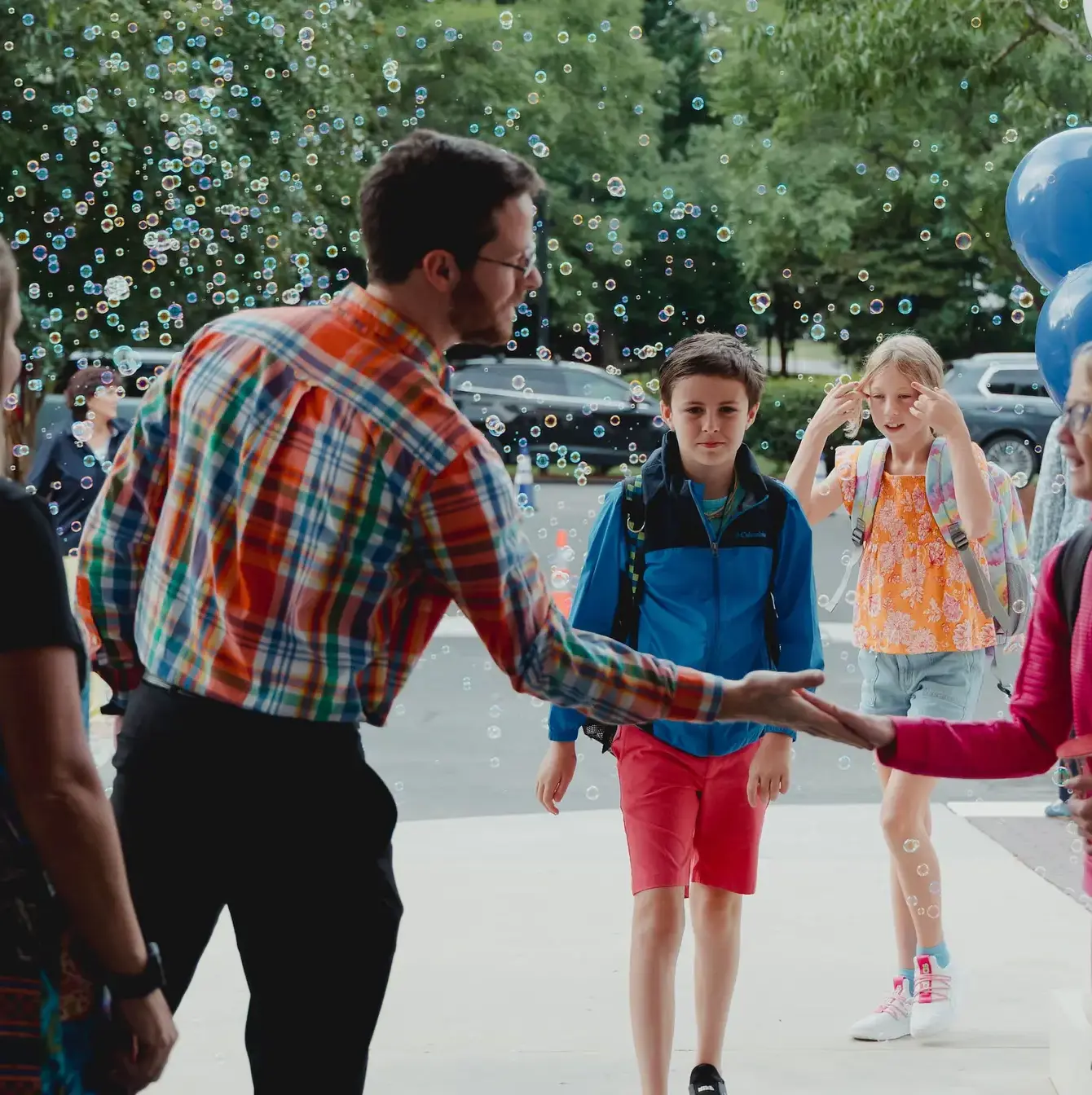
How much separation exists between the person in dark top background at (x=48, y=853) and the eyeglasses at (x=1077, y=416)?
131 centimetres

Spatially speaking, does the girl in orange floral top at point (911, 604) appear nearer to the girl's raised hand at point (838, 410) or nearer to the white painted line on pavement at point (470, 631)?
the girl's raised hand at point (838, 410)

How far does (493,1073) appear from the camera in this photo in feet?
12.5

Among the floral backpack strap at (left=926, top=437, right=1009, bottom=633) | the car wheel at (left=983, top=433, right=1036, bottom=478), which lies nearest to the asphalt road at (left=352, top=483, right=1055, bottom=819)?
the floral backpack strap at (left=926, top=437, right=1009, bottom=633)

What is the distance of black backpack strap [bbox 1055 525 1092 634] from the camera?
7.82ft

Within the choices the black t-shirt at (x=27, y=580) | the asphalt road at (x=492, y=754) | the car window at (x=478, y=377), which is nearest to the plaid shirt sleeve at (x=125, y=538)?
the black t-shirt at (x=27, y=580)

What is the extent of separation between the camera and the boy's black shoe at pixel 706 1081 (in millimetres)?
3504

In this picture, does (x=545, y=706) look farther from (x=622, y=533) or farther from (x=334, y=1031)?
(x=334, y=1031)

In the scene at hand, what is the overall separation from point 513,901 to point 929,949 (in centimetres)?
149

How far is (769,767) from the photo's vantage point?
11.0 ft

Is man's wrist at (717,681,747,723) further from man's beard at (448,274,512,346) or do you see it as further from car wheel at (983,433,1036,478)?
car wheel at (983,433,1036,478)

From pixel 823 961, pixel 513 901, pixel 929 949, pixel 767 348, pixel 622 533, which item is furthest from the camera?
pixel 767 348

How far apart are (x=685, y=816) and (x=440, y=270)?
148cm

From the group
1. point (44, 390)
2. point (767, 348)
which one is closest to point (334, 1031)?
point (44, 390)

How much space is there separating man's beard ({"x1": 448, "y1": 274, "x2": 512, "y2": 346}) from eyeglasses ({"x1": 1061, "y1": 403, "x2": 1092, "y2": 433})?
0.78m
